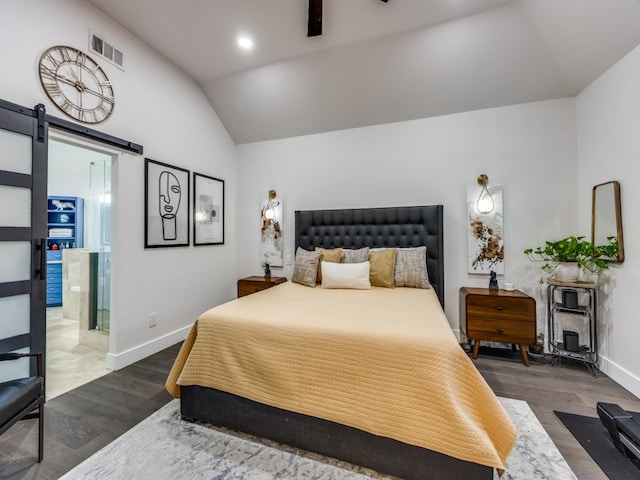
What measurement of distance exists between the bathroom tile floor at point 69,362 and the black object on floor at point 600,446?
12.8ft

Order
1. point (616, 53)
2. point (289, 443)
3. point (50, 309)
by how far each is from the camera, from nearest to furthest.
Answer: point (289, 443), point (616, 53), point (50, 309)

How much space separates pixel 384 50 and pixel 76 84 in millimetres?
2971

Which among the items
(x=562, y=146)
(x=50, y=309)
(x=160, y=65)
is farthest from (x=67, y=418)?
(x=562, y=146)

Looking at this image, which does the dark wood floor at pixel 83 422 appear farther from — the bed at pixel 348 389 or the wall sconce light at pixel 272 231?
the wall sconce light at pixel 272 231

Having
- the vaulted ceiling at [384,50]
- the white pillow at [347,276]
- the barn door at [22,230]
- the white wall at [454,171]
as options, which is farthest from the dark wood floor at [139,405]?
the vaulted ceiling at [384,50]

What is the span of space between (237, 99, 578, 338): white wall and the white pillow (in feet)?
3.69

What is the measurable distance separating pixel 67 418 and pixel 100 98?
2731mm

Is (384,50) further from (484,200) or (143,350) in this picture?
(143,350)

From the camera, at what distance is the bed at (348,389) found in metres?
1.32

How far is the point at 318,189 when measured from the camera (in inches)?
157

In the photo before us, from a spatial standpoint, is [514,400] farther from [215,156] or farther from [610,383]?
[215,156]

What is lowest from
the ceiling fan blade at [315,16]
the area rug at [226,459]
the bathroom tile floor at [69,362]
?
the area rug at [226,459]

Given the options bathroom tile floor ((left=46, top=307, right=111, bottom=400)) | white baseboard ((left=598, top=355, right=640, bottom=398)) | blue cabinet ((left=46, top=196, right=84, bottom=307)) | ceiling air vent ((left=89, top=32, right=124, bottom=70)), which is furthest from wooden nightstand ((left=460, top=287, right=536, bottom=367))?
blue cabinet ((left=46, top=196, right=84, bottom=307))

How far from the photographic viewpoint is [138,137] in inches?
114
